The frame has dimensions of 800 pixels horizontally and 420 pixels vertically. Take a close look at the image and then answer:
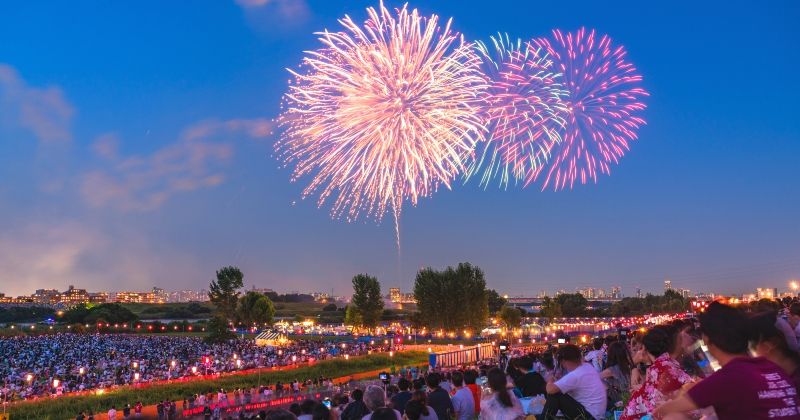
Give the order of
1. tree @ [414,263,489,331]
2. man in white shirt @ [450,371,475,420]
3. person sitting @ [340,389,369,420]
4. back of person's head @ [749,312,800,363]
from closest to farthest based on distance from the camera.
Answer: back of person's head @ [749,312,800,363]
person sitting @ [340,389,369,420]
man in white shirt @ [450,371,475,420]
tree @ [414,263,489,331]

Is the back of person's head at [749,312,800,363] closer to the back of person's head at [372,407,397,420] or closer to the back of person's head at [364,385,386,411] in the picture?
the back of person's head at [372,407,397,420]

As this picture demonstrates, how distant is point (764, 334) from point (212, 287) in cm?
8883

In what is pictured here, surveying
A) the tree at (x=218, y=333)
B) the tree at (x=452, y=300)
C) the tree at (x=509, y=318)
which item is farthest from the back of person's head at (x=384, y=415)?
the tree at (x=509, y=318)

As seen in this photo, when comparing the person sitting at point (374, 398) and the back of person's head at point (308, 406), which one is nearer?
the person sitting at point (374, 398)

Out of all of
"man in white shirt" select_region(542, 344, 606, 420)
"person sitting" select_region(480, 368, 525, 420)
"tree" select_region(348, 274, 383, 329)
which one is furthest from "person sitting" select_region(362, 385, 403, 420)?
"tree" select_region(348, 274, 383, 329)

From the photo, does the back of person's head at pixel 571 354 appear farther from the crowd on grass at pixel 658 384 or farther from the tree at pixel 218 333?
the tree at pixel 218 333

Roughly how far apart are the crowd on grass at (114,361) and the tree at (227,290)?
2661 cm

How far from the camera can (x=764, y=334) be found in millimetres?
4016

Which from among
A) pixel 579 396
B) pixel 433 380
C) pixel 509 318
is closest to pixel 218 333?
pixel 509 318

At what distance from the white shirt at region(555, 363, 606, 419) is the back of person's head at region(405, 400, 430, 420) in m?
1.73

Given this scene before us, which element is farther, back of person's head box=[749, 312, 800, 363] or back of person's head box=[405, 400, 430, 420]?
back of person's head box=[405, 400, 430, 420]

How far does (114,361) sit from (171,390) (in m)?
11.8

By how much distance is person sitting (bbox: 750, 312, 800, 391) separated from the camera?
392 centimetres

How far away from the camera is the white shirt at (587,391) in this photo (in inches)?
285
